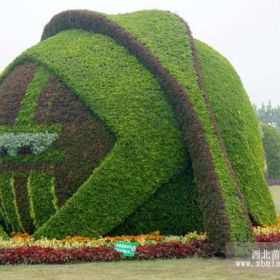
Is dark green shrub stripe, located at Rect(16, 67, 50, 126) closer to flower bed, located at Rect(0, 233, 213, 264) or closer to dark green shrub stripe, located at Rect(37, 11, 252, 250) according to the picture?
dark green shrub stripe, located at Rect(37, 11, 252, 250)

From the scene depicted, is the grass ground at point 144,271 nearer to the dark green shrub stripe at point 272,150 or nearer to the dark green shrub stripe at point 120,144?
the dark green shrub stripe at point 120,144

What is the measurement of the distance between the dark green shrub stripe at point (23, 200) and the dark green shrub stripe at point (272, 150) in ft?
69.5

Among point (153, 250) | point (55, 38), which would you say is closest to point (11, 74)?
point (55, 38)

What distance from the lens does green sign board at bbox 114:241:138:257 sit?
7.53 m

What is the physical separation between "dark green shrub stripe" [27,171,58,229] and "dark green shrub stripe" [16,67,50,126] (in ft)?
3.21

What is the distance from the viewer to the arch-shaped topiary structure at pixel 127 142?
848 cm

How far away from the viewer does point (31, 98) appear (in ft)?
31.7

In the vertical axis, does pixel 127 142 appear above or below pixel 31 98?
below

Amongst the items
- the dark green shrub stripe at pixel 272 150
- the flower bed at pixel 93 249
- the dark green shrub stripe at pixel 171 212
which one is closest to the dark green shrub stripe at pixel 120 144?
the dark green shrub stripe at pixel 171 212

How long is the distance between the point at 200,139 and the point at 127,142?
112 centimetres

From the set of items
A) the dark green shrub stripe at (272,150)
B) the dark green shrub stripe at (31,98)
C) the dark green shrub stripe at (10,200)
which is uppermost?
the dark green shrub stripe at (31,98)

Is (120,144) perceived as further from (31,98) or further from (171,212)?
(31,98)

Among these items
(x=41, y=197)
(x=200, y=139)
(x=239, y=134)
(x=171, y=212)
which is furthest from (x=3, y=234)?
(x=239, y=134)

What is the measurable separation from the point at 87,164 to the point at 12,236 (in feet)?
Answer: 6.01
